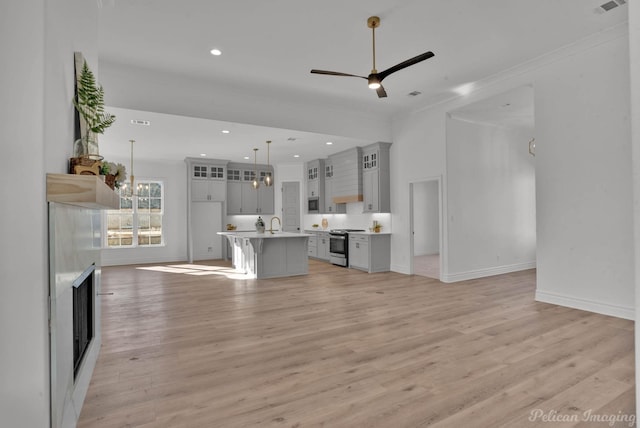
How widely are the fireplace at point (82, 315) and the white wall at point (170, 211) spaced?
691 cm

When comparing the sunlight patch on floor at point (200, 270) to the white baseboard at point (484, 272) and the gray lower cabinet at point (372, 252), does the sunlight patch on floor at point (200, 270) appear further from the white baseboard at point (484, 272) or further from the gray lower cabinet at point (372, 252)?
the white baseboard at point (484, 272)

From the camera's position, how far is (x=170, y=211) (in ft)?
31.3

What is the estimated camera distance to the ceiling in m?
3.62

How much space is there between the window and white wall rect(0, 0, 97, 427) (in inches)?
323

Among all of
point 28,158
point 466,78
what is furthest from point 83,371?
point 466,78

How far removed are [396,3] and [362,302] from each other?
3608mm

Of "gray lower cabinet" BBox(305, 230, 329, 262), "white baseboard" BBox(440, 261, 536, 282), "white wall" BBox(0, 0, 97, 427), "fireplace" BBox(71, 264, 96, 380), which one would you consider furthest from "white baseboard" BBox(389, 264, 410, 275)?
"white wall" BBox(0, 0, 97, 427)

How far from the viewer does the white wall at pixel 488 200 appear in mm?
6344

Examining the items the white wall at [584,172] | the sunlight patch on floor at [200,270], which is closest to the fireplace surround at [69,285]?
the sunlight patch on floor at [200,270]

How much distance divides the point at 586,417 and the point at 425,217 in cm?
922

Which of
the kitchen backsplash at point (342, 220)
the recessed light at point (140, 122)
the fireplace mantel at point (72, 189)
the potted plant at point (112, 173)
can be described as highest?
the recessed light at point (140, 122)

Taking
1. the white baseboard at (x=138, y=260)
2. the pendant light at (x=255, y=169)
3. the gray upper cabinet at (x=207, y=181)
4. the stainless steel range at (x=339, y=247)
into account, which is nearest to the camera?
the pendant light at (x=255, y=169)

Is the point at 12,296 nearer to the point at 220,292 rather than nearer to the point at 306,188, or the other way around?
the point at 220,292

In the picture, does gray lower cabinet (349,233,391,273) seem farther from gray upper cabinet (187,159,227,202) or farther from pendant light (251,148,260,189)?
gray upper cabinet (187,159,227,202)
